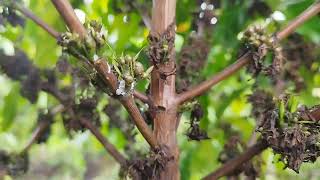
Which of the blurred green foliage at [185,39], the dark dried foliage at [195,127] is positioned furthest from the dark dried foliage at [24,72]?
the dark dried foliage at [195,127]

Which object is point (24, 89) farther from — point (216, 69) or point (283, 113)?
point (283, 113)

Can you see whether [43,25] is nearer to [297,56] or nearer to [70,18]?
[70,18]

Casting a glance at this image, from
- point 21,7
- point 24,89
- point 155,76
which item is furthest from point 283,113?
point 24,89

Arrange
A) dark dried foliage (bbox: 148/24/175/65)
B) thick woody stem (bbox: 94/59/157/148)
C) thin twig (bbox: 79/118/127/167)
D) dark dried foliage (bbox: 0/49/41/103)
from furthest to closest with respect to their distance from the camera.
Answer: dark dried foliage (bbox: 0/49/41/103) < thin twig (bbox: 79/118/127/167) < dark dried foliage (bbox: 148/24/175/65) < thick woody stem (bbox: 94/59/157/148)

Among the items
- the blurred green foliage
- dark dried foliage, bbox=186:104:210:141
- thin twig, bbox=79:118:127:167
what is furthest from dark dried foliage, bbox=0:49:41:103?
dark dried foliage, bbox=186:104:210:141

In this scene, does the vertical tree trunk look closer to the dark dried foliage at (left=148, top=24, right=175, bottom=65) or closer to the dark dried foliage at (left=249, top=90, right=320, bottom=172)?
the dark dried foliage at (left=148, top=24, right=175, bottom=65)

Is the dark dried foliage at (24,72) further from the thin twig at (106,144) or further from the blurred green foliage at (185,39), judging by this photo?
the thin twig at (106,144)

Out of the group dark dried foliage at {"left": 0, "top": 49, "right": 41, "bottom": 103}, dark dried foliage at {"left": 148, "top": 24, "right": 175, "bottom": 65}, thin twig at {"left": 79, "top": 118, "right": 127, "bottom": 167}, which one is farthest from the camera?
dark dried foliage at {"left": 0, "top": 49, "right": 41, "bottom": 103}

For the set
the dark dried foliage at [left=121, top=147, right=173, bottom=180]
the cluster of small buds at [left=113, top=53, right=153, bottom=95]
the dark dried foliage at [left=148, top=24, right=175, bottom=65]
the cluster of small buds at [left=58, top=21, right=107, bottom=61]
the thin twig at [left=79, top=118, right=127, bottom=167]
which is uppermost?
the dark dried foliage at [left=148, top=24, right=175, bottom=65]
